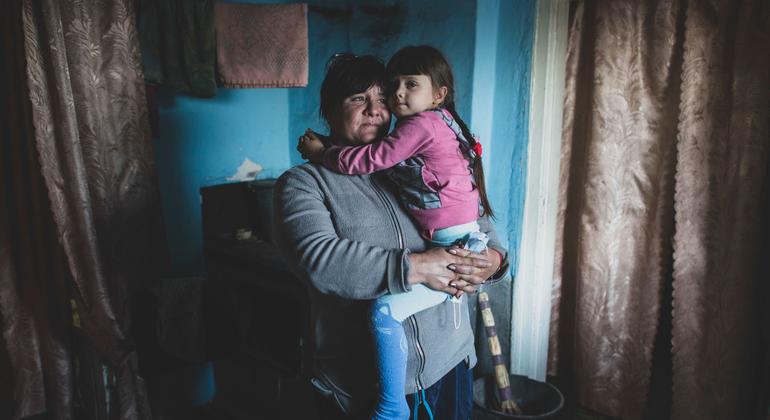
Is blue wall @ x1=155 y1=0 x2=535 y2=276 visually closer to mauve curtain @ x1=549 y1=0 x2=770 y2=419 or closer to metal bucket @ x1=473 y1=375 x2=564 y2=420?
mauve curtain @ x1=549 y1=0 x2=770 y2=419

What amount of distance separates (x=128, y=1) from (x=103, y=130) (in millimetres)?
457

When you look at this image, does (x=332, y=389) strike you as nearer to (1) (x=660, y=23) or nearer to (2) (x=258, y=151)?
(2) (x=258, y=151)

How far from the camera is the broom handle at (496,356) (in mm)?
2285

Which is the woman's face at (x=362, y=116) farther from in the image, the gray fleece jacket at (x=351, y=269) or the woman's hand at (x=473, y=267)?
the woman's hand at (x=473, y=267)

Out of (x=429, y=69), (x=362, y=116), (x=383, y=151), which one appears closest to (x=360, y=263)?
(x=383, y=151)

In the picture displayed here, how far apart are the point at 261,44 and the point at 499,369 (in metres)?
1.86

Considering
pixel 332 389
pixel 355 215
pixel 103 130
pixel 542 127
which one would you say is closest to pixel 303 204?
pixel 355 215

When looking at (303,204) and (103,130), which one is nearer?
(303,204)

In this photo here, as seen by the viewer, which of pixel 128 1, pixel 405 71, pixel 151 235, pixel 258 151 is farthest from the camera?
pixel 258 151

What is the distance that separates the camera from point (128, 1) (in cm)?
170

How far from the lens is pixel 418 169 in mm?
1251

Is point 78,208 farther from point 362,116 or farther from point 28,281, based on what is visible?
point 362,116

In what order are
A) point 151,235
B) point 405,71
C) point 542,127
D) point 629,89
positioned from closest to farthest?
point 405,71
point 151,235
point 629,89
point 542,127

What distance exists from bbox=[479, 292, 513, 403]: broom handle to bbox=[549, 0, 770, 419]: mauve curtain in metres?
0.41
